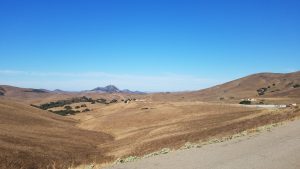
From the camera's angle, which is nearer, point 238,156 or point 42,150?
point 238,156

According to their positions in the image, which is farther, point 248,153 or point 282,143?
point 282,143

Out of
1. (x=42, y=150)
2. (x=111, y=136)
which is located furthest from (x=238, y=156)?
(x=111, y=136)

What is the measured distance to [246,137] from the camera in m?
20.8

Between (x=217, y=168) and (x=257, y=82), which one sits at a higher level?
(x=257, y=82)

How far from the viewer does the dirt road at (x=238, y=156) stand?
13953mm

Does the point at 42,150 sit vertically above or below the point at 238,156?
below

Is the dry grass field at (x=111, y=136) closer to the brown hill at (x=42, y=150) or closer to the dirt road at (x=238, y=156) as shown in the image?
the brown hill at (x=42, y=150)

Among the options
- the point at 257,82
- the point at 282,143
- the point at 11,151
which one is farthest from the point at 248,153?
the point at 257,82

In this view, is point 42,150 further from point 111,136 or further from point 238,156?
point 111,136

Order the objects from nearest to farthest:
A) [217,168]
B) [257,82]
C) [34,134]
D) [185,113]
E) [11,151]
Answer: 1. [217,168]
2. [11,151]
3. [34,134]
4. [185,113]
5. [257,82]

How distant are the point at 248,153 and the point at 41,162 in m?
16.0

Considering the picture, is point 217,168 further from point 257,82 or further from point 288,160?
point 257,82

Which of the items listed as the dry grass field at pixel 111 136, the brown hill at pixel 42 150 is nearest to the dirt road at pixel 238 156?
the dry grass field at pixel 111 136

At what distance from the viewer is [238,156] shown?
50.6 feet
